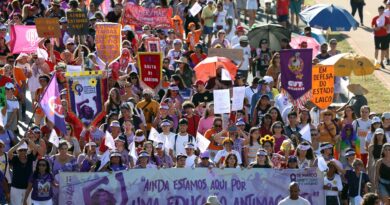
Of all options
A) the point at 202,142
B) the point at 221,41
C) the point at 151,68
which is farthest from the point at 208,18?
the point at 202,142

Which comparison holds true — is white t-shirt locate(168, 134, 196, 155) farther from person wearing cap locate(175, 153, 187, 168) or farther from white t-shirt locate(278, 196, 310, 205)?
white t-shirt locate(278, 196, 310, 205)

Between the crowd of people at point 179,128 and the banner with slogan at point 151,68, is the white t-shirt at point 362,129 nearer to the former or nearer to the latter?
the crowd of people at point 179,128

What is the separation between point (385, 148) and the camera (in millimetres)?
22516

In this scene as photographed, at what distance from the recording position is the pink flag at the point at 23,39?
29828 mm

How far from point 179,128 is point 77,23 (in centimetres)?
717

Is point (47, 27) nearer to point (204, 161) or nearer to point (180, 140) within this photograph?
point (180, 140)

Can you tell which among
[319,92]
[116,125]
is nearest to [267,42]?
[319,92]

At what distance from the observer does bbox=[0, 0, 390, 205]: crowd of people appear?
73.2ft

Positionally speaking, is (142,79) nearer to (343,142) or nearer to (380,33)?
(343,142)

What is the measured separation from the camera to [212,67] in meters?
27.8

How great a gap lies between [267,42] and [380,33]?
15.1ft

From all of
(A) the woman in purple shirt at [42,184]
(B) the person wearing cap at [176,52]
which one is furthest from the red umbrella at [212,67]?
(A) the woman in purple shirt at [42,184]

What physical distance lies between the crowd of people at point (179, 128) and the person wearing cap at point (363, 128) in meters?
0.02

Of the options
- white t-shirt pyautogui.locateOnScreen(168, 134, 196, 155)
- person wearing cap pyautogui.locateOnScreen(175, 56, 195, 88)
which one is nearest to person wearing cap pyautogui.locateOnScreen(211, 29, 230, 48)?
person wearing cap pyautogui.locateOnScreen(175, 56, 195, 88)
